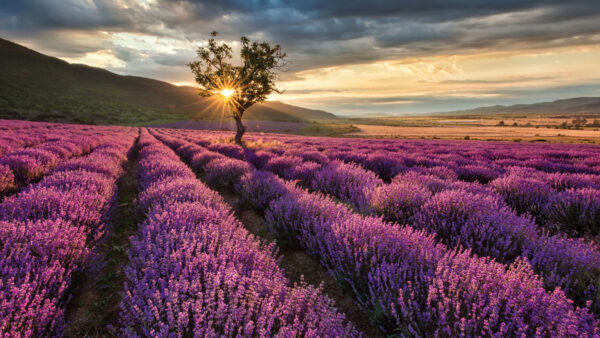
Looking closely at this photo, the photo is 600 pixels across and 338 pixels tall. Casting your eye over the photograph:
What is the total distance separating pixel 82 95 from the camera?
289 feet

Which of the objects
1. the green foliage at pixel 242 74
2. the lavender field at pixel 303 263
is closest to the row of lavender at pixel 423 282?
the lavender field at pixel 303 263

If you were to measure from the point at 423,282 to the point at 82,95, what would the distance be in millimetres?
114126

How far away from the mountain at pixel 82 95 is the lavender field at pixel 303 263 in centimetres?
5623

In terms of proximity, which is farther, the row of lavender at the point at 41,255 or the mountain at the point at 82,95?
the mountain at the point at 82,95

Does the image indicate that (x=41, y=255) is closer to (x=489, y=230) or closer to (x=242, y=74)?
(x=489, y=230)

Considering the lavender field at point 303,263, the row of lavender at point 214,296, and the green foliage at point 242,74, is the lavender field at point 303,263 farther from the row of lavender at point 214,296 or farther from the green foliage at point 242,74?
the green foliage at point 242,74

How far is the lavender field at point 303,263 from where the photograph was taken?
143 cm

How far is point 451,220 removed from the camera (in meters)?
3.25

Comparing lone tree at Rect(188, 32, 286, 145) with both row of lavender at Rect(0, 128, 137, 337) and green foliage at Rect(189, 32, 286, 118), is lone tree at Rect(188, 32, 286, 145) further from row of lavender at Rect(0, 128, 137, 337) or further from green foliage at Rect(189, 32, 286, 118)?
row of lavender at Rect(0, 128, 137, 337)

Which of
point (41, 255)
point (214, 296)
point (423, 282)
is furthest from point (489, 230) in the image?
point (41, 255)

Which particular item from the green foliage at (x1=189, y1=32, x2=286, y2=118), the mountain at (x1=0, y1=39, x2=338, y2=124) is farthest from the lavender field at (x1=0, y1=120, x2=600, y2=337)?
the mountain at (x1=0, y1=39, x2=338, y2=124)

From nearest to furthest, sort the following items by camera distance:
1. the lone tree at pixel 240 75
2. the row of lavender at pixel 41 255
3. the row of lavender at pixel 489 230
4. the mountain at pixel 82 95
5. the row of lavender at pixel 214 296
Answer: the row of lavender at pixel 214 296 < the row of lavender at pixel 41 255 < the row of lavender at pixel 489 230 < the lone tree at pixel 240 75 < the mountain at pixel 82 95

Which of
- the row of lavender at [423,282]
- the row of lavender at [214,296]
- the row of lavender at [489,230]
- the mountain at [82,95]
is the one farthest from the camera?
the mountain at [82,95]

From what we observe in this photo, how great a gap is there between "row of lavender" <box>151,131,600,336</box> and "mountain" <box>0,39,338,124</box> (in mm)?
57771
